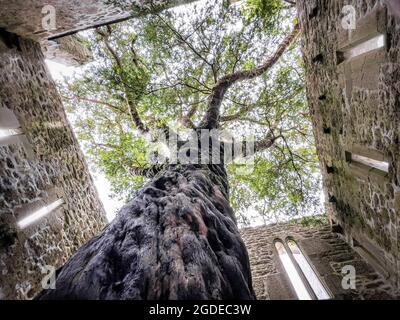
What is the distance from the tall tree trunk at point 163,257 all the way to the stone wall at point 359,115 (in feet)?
8.49

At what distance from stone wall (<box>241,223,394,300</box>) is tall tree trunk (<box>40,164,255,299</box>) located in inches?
119

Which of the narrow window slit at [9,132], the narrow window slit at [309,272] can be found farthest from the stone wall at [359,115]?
the narrow window slit at [9,132]

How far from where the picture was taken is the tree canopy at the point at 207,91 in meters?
6.67

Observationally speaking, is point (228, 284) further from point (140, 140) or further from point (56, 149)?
point (140, 140)

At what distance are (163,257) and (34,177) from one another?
3964 millimetres

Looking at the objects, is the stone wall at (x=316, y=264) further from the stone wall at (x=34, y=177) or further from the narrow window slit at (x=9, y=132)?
the narrow window slit at (x=9, y=132)

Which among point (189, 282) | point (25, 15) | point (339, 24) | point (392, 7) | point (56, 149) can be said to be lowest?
point (189, 282)

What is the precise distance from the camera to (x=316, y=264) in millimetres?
5980

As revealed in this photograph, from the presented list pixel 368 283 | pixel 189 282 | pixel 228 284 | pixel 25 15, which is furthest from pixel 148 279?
pixel 25 15

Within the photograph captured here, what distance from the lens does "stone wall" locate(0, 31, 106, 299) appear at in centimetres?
414

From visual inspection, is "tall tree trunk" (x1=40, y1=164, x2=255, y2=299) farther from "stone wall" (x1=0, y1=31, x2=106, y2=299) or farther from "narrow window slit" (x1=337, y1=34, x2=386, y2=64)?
"narrow window slit" (x1=337, y1=34, x2=386, y2=64)

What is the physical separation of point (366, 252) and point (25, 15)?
30.4 ft

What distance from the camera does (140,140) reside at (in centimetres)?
900

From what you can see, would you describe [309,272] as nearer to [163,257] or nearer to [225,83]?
[163,257]
